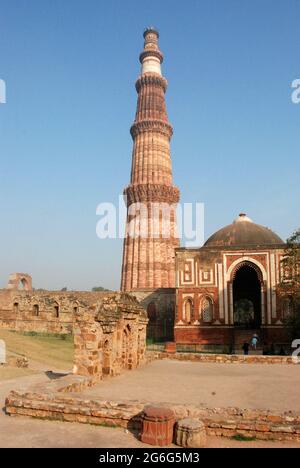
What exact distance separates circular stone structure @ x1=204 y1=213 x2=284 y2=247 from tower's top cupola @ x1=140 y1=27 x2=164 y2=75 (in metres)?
20.2

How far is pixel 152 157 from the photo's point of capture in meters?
38.5

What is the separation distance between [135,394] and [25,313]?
24034mm

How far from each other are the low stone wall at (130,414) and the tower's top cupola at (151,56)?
3848 cm

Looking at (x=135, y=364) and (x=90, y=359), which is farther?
(x=135, y=364)

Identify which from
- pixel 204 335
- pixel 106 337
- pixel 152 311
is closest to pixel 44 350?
pixel 204 335

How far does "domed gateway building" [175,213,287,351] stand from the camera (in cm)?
2381

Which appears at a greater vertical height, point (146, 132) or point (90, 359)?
point (146, 132)

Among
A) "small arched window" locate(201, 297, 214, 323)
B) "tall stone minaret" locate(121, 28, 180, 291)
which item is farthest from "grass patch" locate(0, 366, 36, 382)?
"tall stone minaret" locate(121, 28, 180, 291)

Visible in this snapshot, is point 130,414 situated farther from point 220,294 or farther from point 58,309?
point 58,309

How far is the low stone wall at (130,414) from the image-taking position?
613cm

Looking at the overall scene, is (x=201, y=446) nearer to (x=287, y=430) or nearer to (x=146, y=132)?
(x=287, y=430)
